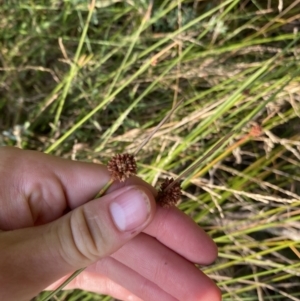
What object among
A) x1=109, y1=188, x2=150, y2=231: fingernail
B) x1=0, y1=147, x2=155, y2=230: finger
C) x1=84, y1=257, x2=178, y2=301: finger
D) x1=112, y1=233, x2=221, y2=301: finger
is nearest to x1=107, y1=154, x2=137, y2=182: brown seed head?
x1=109, y1=188, x2=150, y2=231: fingernail

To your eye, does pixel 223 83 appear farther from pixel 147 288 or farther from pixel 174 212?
pixel 147 288

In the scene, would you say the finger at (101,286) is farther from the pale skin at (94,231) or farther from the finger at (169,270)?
the finger at (169,270)

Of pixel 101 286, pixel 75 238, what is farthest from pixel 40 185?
pixel 101 286

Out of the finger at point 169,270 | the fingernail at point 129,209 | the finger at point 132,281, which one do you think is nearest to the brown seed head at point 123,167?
the fingernail at point 129,209

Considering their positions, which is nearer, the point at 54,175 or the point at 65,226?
the point at 65,226

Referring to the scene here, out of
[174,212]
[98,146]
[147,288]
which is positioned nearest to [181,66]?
[98,146]

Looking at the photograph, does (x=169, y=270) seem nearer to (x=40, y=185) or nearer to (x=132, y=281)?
(x=132, y=281)

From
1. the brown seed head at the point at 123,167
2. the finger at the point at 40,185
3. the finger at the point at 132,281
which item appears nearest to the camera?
the brown seed head at the point at 123,167
